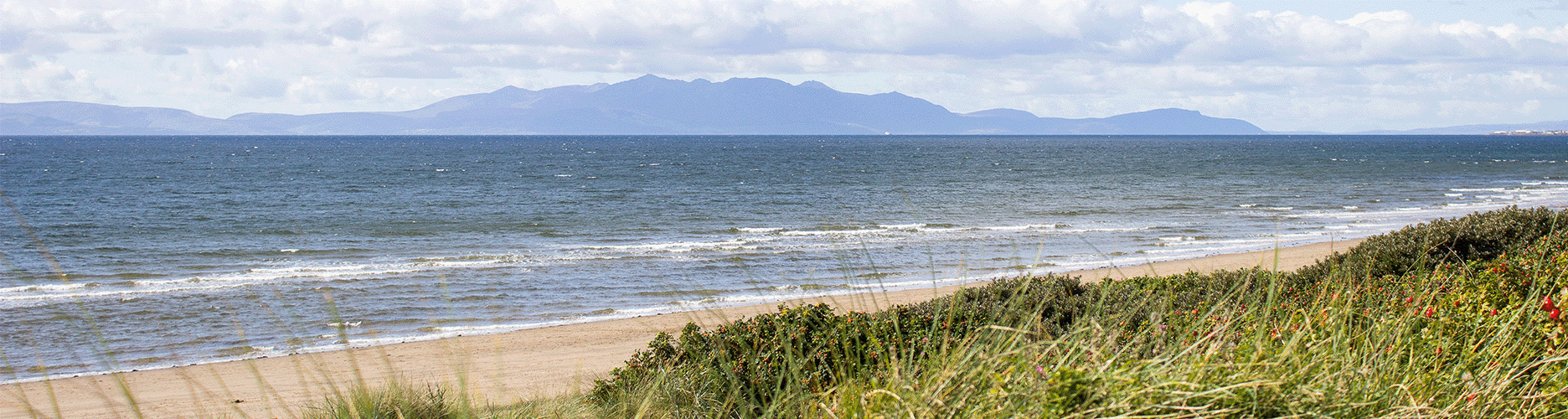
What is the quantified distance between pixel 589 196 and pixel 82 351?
33.9 meters

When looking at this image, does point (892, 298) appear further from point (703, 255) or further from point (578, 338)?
point (703, 255)

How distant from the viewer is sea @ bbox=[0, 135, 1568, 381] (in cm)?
1519

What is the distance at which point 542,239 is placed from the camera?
28.7m

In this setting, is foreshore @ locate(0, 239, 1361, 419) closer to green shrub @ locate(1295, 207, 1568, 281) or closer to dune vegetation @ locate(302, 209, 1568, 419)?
green shrub @ locate(1295, 207, 1568, 281)

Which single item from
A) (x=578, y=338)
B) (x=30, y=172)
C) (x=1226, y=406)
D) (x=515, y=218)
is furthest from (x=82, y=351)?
(x=30, y=172)

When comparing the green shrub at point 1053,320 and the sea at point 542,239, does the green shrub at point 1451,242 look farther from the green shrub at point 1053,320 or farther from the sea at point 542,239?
the sea at point 542,239

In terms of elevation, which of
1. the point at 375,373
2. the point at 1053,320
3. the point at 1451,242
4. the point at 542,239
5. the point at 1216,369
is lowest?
the point at 542,239

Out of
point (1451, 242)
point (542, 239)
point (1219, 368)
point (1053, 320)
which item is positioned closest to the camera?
point (1219, 368)

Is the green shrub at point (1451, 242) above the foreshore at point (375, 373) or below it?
above

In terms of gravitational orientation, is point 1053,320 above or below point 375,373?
above

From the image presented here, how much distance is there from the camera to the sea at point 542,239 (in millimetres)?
15188

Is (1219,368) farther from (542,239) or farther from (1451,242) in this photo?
(542,239)

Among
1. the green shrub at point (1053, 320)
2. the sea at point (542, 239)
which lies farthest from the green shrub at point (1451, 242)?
the sea at point (542, 239)

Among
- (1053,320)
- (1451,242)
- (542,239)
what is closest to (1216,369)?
(1053,320)
